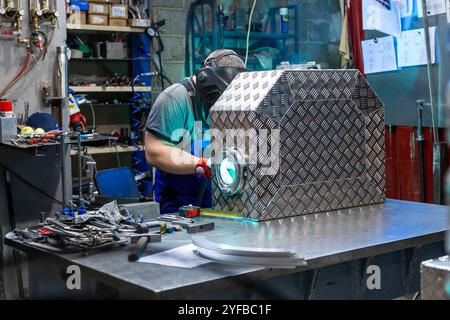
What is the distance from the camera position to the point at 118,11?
6113 millimetres

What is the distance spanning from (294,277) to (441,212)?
0.89 meters

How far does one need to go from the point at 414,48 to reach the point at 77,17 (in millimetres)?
3210

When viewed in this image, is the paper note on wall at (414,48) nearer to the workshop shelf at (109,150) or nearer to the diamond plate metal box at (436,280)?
the workshop shelf at (109,150)

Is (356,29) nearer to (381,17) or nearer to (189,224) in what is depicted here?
(381,17)

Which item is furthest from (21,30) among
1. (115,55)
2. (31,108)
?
(115,55)

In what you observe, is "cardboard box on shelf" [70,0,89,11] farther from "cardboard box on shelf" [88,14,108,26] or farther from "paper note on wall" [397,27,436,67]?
"paper note on wall" [397,27,436,67]

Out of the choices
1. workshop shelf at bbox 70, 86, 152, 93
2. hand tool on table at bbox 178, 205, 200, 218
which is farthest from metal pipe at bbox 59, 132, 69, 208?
workshop shelf at bbox 70, 86, 152, 93

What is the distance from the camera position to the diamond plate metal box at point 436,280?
106 centimetres

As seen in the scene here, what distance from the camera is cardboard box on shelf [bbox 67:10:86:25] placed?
5.81 meters

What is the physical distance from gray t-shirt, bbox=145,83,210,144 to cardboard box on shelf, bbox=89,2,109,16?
3.26 meters

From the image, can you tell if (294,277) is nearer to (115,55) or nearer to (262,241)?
(262,241)

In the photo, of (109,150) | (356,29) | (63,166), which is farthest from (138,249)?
(109,150)

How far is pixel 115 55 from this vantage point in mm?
6301
